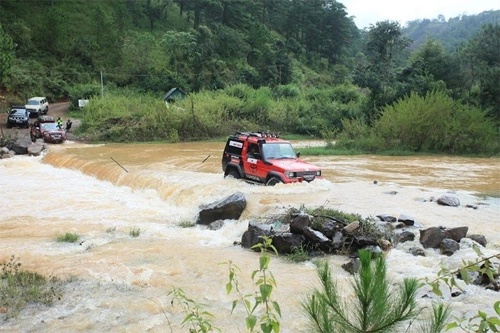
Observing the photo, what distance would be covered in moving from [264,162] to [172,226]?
148 inches

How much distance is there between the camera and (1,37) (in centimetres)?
3809

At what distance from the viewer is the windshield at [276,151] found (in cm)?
1524

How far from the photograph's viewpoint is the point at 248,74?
2453 inches

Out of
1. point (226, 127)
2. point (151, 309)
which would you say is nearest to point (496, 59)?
point (226, 127)

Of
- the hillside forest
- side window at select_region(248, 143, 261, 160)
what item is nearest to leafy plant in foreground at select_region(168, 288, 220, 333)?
side window at select_region(248, 143, 261, 160)

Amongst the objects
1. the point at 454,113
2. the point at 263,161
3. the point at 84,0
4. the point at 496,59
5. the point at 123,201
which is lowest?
the point at 123,201

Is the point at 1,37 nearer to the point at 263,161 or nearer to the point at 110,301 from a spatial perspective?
the point at 263,161

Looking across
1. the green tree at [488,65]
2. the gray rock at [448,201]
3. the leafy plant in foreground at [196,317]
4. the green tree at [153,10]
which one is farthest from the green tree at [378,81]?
the green tree at [153,10]

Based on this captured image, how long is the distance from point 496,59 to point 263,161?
92.9ft

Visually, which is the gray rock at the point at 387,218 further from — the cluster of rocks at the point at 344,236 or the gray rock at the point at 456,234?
the gray rock at the point at 456,234

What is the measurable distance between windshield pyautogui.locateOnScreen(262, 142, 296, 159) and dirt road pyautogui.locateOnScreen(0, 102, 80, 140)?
850 inches

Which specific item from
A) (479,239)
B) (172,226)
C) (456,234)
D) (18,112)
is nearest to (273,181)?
(172,226)

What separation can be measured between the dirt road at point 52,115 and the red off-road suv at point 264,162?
798 inches

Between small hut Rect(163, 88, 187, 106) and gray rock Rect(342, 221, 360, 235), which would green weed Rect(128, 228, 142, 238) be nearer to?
gray rock Rect(342, 221, 360, 235)
